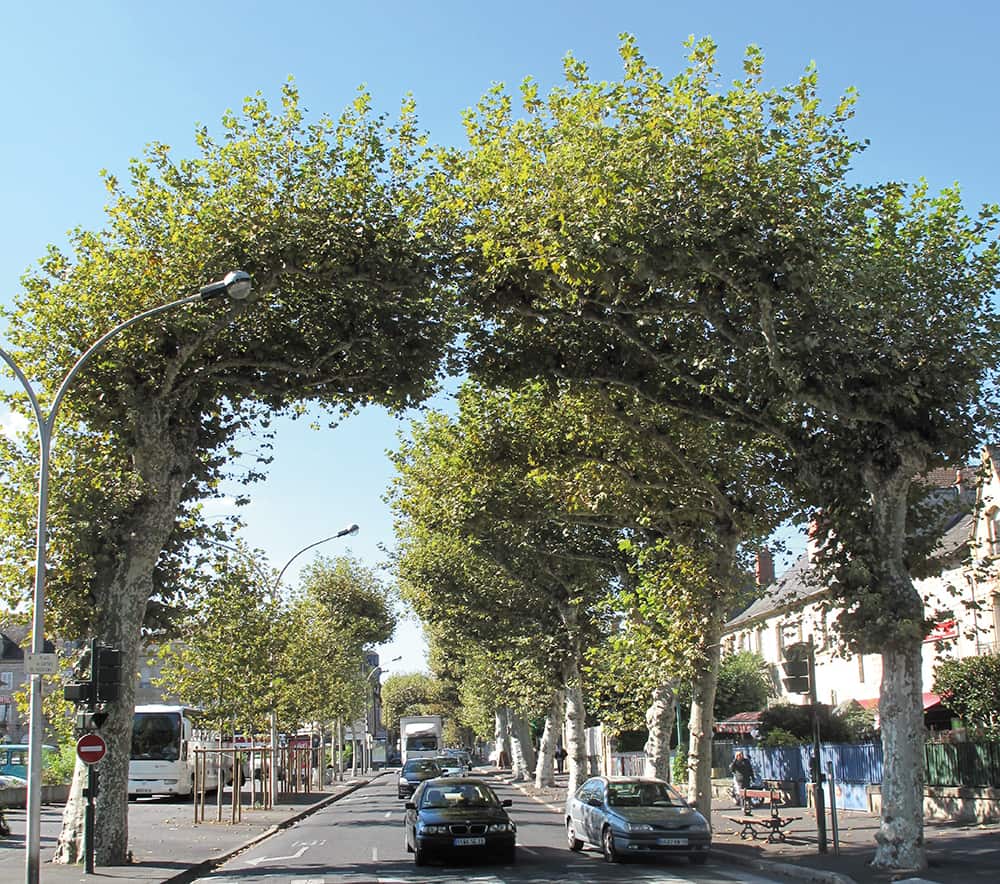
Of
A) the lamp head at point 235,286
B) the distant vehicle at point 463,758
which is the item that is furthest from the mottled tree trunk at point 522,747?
the lamp head at point 235,286

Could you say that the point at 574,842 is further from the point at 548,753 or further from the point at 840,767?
the point at 548,753

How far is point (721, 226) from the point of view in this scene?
614 inches

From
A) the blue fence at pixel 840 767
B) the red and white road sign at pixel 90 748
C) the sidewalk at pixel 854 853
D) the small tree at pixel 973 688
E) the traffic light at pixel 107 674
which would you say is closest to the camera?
the sidewalk at pixel 854 853

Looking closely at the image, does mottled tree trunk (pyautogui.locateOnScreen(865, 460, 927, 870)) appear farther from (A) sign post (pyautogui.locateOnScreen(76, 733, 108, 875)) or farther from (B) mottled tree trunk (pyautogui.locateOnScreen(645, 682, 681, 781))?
(A) sign post (pyautogui.locateOnScreen(76, 733, 108, 875))

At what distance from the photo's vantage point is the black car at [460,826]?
18453mm

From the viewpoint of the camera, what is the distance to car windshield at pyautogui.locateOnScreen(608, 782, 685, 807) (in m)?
19.9

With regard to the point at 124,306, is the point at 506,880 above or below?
below

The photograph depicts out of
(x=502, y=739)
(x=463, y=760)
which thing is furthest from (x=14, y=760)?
(x=502, y=739)

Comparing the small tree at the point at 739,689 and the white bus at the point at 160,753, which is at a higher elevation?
the small tree at the point at 739,689

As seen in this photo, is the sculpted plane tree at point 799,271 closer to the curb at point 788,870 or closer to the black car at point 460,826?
the curb at point 788,870

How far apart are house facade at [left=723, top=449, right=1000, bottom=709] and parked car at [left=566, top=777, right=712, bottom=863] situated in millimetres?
3716

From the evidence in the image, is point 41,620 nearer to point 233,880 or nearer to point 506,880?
point 233,880

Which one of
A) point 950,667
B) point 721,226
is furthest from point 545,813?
point 721,226

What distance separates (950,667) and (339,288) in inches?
751
